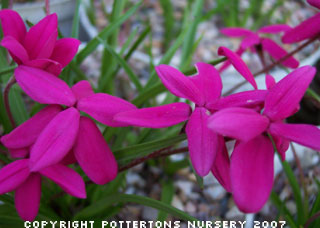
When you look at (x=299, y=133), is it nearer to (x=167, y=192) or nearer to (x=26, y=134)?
(x=26, y=134)

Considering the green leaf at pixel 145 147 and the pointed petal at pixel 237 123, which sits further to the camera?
the green leaf at pixel 145 147

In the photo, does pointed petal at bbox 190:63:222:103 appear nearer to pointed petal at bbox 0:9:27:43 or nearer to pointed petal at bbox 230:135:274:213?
pointed petal at bbox 230:135:274:213

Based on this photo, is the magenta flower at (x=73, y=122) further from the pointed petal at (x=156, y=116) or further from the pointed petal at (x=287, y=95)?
the pointed petal at (x=287, y=95)

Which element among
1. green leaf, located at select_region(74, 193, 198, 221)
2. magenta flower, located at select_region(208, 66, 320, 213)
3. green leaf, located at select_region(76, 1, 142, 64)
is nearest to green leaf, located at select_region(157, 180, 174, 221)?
green leaf, located at select_region(74, 193, 198, 221)

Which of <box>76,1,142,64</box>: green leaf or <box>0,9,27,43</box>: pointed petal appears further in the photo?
<box>76,1,142,64</box>: green leaf

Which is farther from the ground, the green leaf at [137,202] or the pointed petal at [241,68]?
the pointed petal at [241,68]

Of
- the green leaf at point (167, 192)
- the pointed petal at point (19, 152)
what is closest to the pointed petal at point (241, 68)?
the pointed petal at point (19, 152)
